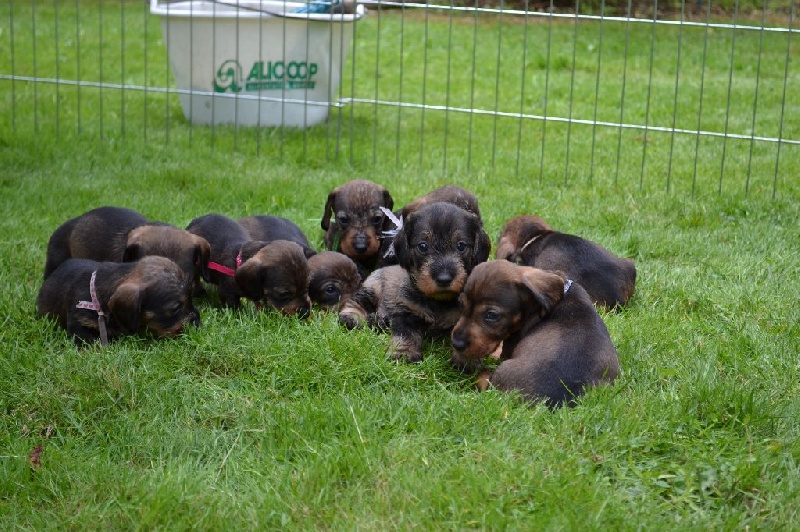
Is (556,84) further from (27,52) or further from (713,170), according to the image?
(27,52)

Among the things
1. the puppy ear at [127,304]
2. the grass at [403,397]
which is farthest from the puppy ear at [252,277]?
the puppy ear at [127,304]

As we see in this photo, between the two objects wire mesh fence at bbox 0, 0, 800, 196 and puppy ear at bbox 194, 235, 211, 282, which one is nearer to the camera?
puppy ear at bbox 194, 235, 211, 282

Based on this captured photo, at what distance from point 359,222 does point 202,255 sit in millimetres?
A: 1194

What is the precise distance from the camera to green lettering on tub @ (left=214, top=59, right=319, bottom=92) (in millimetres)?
9898

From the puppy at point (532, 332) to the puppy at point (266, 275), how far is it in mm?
1142

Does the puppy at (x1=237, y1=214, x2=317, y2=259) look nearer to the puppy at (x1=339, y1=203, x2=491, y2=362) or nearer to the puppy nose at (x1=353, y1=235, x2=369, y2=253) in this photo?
the puppy nose at (x1=353, y1=235, x2=369, y2=253)

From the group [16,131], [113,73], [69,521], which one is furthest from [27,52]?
[69,521]

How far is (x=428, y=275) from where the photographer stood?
16.8 feet

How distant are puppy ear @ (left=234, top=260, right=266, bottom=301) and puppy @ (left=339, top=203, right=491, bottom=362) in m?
0.50

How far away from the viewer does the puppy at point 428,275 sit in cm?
512

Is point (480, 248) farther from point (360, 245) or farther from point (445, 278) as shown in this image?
point (360, 245)

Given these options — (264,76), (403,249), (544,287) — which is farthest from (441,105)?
(544,287)

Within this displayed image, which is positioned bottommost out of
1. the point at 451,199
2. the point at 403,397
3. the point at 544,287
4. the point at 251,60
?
the point at 403,397

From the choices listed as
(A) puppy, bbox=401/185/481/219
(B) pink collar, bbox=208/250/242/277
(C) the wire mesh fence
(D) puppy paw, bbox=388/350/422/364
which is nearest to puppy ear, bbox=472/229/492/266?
(D) puppy paw, bbox=388/350/422/364
